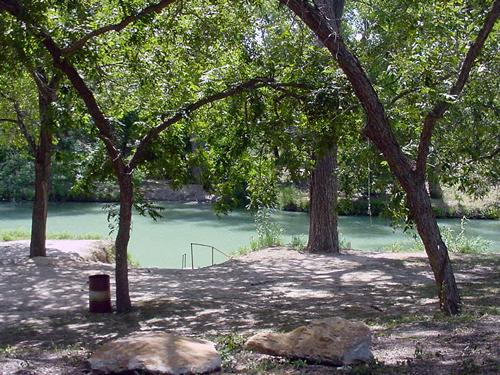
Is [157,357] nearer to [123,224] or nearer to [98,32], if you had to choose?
[123,224]

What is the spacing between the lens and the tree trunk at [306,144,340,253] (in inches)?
660

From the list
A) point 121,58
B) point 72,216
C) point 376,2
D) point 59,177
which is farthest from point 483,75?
point 59,177

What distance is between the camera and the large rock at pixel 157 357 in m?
5.20

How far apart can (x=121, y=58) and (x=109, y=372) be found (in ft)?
27.4

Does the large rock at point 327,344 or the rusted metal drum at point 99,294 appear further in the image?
the rusted metal drum at point 99,294

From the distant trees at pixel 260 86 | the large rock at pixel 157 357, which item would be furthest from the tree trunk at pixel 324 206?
the large rock at pixel 157 357

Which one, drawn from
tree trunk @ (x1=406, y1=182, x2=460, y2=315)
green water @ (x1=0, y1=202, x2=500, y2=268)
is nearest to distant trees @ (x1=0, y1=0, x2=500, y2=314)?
→ tree trunk @ (x1=406, y1=182, x2=460, y2=315)

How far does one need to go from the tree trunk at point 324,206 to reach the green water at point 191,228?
Result: 609cm

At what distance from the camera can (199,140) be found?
464 inches

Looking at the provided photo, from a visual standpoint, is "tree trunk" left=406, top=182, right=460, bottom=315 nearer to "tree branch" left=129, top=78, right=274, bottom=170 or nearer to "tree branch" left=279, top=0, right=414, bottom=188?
"tree branch" left=279, top=0, right=414, bottom=188

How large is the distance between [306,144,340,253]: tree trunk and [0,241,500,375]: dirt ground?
1.65 feet

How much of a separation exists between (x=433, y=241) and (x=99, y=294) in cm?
444

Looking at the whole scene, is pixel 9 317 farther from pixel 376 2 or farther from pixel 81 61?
pixel 376 2

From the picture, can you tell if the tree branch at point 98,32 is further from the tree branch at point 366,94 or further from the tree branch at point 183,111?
the tree branch at point 366,94
